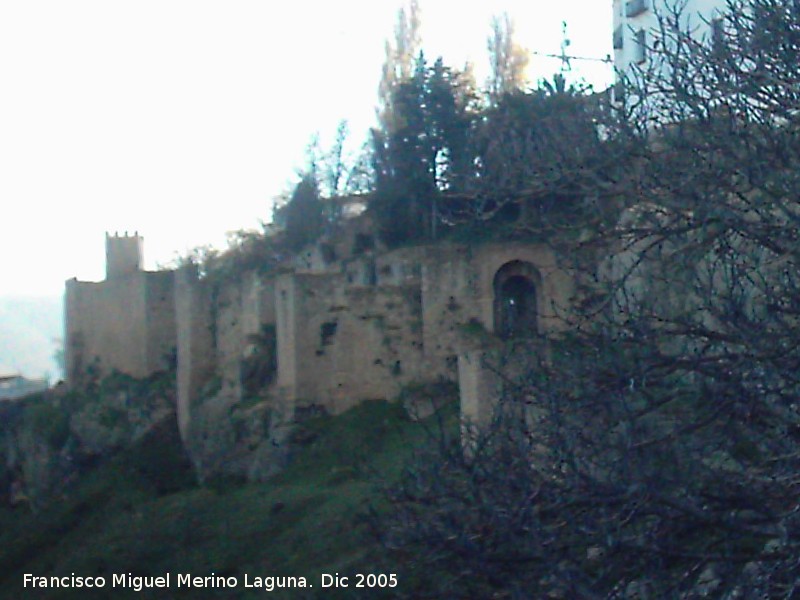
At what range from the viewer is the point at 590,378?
766cm

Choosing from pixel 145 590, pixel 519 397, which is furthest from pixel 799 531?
pixel 145 590

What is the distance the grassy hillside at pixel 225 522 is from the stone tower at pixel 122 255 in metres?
6.34

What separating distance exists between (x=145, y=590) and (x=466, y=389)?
4.77m

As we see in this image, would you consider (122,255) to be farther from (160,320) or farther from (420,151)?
(420,151)

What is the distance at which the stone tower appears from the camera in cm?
2947

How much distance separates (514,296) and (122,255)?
11899 millimetres

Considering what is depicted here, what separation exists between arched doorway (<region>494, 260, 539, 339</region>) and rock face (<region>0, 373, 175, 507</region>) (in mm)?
8741

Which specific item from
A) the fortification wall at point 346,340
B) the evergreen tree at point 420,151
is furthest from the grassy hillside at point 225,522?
the evergreen tree at point 420,151

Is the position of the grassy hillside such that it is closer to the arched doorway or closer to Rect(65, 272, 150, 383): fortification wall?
the arched doorway

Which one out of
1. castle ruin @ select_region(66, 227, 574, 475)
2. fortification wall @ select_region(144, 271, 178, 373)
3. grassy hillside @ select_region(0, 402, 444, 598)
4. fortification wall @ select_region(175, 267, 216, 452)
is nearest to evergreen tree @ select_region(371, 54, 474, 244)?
castle ruin @ select_region(66, 227, 574, 475)

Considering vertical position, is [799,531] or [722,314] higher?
[722,314]

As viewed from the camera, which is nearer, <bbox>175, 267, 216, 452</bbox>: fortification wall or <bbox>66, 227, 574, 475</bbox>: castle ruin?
<bbox>66, 227, 574, 475</bbox>: castle ruin

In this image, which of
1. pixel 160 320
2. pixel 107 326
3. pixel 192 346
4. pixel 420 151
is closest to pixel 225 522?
pixel 192 346

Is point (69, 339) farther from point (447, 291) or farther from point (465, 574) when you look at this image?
point (465, 574)
